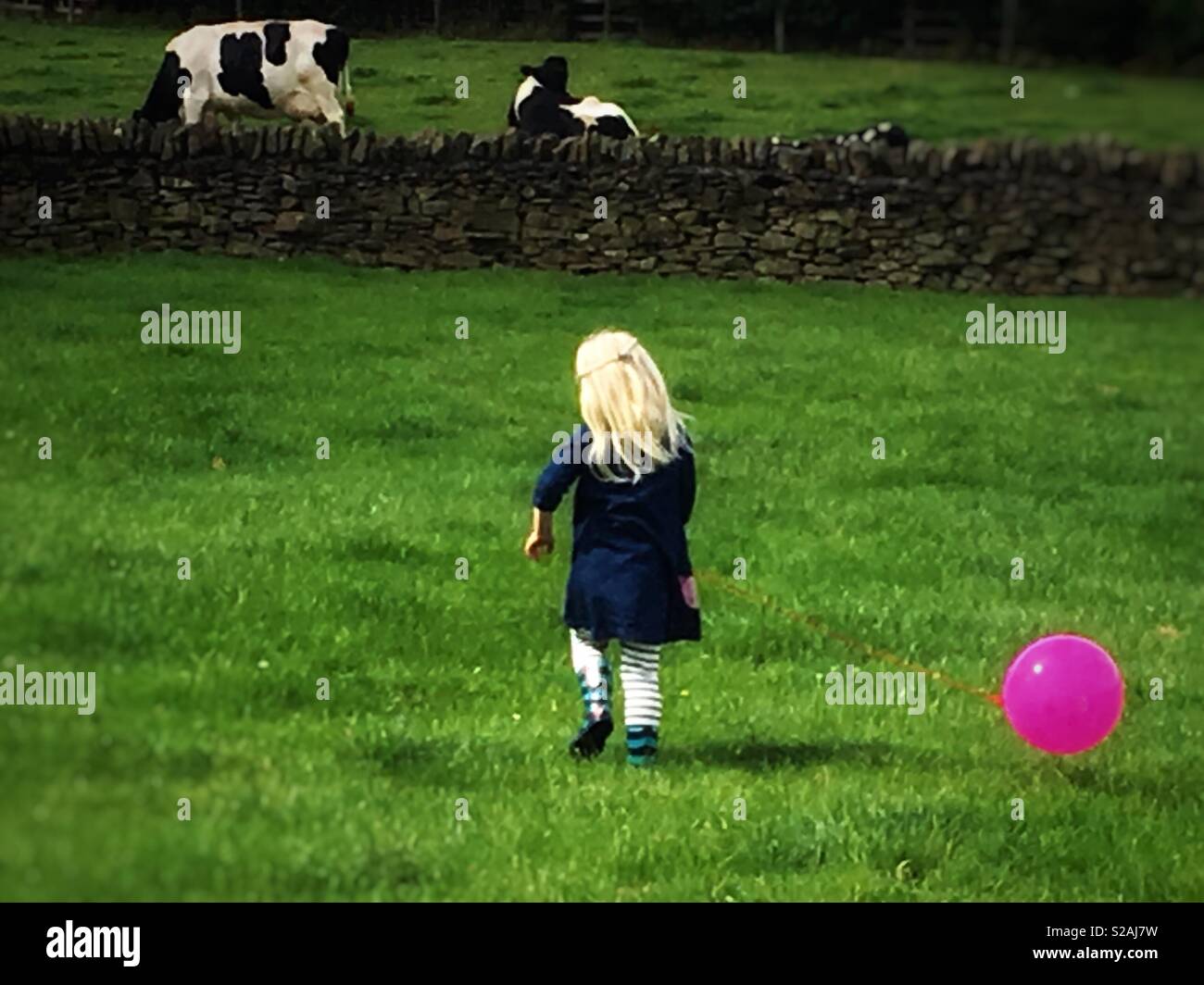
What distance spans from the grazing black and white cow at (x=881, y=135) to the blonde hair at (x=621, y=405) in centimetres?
183

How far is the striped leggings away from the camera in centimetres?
→ 498

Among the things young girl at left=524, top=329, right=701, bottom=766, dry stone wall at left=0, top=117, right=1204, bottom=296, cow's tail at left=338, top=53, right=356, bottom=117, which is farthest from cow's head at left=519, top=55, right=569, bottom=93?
young girl at left=524, top=329, right=701, bottom=766

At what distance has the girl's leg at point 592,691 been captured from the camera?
497 centimetres

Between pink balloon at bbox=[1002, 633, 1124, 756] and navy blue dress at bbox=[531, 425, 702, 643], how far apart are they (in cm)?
95

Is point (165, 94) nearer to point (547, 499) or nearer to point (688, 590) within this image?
point (547, 499)

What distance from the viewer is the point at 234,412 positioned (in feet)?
17.8

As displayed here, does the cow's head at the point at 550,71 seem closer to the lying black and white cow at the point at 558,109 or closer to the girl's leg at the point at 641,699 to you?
the lying black and white cow at the point at 558,109

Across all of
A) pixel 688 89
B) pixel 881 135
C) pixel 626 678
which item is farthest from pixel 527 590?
pixel 881 135

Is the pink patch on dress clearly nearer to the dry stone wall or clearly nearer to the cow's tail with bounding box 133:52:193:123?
the dry stone wall

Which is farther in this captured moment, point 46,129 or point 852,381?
point 852,381

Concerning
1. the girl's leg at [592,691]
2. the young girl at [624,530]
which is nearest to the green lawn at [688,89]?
the young girl at [624,530]
